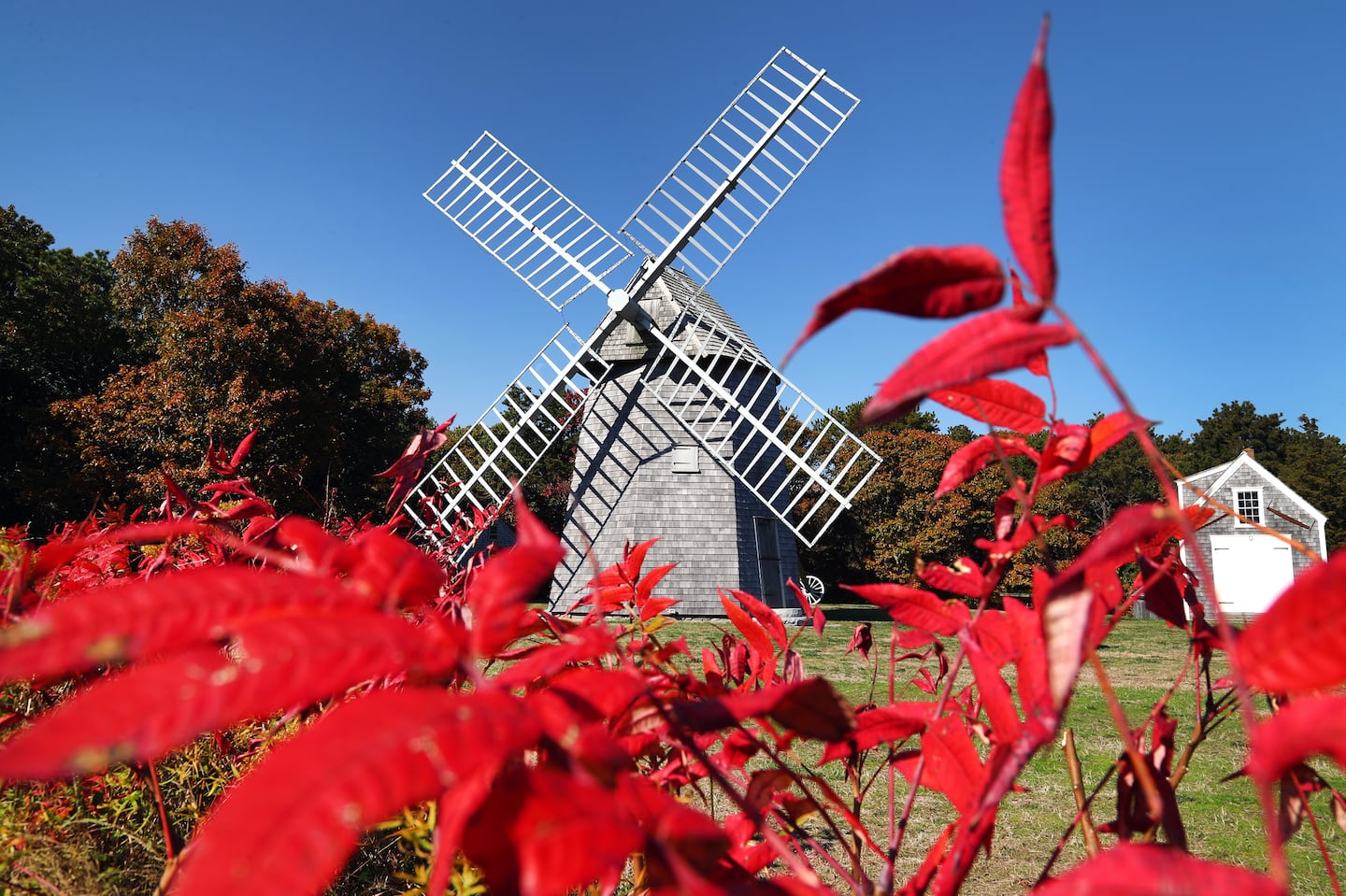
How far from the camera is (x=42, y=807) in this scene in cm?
104

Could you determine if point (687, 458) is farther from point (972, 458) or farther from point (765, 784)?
point (765, 784)

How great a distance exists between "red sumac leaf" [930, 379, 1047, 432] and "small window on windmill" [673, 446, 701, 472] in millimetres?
12278

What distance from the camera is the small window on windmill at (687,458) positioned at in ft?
42.7

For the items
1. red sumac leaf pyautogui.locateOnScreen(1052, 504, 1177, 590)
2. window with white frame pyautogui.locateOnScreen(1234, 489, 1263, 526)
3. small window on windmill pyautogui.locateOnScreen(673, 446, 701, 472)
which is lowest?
red sumac leaf pyautogui.locateOnScreen(1052, 504, 1177, 590)

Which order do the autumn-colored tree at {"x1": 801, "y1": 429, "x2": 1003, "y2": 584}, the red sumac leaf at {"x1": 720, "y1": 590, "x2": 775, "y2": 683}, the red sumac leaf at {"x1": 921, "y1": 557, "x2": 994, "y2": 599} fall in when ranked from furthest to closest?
the autumn-colored tree at {"x1": 801, "y1": 429, "x2": 1003, "y2": 584}
the red sumac leaf at {"x1": 720, "y1": 590, "x2": 775, "y2": 683}
the red sumac leaf at {"x1": 921, "y1": 557, "x2": 994, "y2": 599}

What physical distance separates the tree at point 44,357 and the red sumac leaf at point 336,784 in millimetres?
18322

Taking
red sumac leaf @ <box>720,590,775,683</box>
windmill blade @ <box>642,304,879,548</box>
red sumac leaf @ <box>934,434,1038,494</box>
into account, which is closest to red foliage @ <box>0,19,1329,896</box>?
red sumac leaf @ <box>934,434,1038,494</box>

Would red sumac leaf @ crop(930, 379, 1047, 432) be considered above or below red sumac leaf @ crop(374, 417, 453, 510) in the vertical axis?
above

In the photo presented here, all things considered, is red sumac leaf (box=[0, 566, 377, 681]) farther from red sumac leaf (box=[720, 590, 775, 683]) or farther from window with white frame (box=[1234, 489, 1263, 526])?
window with white frame (box=[1234, 489, 1263, 526])

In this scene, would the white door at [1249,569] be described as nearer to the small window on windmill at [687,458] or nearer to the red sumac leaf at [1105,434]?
the small window on windmill at [687,458]

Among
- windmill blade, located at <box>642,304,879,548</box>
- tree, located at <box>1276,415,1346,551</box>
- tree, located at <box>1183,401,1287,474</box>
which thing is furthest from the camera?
tree, located at <box>1183,401,1287,474</box>

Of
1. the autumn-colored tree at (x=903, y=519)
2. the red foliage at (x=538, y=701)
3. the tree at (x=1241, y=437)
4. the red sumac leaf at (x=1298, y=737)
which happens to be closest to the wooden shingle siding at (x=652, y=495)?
the autumn-colored tree at (x=903, y=519)

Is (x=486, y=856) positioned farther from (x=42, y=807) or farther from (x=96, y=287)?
(x=96, y=287)

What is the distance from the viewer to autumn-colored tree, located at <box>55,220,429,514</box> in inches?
609
